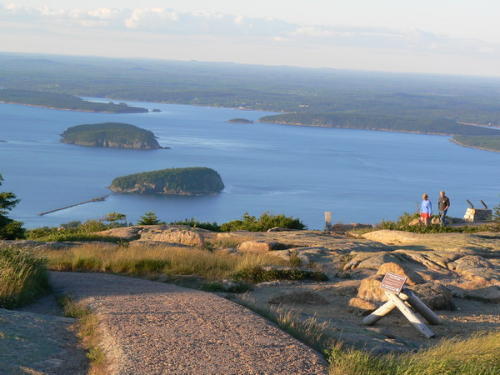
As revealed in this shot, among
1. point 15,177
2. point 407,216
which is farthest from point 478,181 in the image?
point 407,216

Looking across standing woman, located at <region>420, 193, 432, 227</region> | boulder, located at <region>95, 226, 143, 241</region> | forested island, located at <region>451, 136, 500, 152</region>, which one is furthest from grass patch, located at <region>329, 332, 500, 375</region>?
forested island, located at <region>451, 136, 500, 152</region>

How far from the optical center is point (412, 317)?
25.0 feet

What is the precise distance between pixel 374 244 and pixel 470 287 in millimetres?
4224

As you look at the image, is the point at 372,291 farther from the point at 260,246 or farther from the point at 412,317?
the point at 260,246

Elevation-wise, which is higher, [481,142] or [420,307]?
[420,307]

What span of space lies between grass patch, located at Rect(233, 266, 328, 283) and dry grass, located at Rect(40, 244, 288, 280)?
0.12 metres

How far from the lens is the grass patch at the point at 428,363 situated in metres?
5.13

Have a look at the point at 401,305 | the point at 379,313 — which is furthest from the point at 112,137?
the point at 401,305

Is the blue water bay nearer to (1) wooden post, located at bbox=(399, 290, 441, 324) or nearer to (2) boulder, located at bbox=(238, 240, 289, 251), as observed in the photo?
(2) boulder, located at bbox=(238, 240, 289, 251)

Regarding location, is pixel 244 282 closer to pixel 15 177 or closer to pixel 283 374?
pixel 283 374

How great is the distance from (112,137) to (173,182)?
53565mm

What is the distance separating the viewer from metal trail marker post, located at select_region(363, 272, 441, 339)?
7.55 metres

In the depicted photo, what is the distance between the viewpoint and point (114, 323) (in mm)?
6469

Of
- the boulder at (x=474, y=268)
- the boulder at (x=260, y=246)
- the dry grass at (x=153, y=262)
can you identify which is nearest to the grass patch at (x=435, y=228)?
the boulder at (x=474, y=268)
